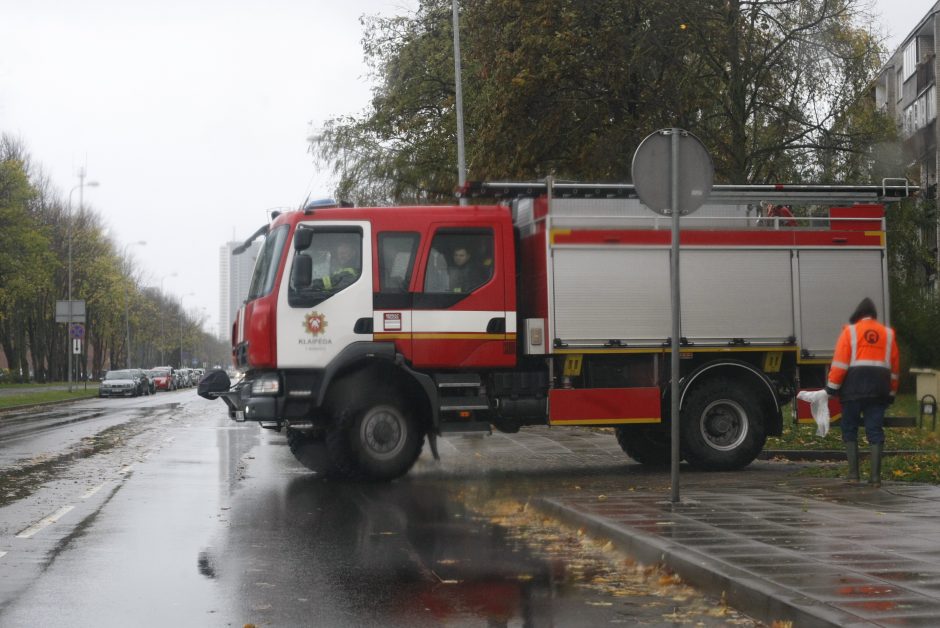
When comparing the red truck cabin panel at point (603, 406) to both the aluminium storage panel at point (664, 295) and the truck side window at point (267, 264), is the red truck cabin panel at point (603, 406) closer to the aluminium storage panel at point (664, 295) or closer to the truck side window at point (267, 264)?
the aluminium storage panel at point (664, 295)

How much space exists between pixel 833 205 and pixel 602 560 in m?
8.40

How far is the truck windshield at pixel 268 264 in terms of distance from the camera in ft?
45.4

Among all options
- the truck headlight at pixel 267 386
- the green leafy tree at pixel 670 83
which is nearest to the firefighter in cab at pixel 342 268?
the truck headlight at pixel 267 386

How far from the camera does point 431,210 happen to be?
46.1 feet

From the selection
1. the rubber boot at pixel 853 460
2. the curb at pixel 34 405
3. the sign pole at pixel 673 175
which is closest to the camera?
the sign pole at pixel 673 175

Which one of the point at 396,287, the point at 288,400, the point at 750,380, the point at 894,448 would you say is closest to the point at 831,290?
the point at 750,380

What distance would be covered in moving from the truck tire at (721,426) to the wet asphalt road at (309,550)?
345 mm

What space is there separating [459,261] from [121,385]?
47132 millimetres

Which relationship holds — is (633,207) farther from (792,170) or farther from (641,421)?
(792,170)

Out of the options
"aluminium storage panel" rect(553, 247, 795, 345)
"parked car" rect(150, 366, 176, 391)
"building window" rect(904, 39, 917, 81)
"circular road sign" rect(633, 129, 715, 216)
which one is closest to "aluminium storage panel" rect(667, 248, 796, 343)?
"aluminium storage panel" rect(553, 247, 795, 345)

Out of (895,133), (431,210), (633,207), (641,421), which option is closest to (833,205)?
(633,207)

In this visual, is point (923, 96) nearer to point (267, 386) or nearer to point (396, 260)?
point (396, 260)

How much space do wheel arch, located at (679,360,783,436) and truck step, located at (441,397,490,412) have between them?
7.45 ft

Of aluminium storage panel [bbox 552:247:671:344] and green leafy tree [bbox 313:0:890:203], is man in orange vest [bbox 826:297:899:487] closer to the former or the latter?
aluminium storage panel [bbox 552:247:671:344]
